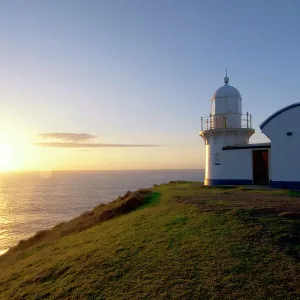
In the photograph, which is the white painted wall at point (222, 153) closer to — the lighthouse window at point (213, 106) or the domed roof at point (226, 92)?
the lighthouse window at point (213, 106)

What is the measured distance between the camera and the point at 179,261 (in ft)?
30.8

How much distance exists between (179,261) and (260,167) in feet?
62.8

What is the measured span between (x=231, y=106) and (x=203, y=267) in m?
22.3

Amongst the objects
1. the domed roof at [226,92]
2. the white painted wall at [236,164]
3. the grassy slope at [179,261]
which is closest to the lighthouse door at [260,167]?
the white painted wall at [236,164]

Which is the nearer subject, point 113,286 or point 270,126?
point 113,286

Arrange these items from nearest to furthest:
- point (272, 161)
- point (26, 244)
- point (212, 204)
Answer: point (212, 204) → point (26, 244) → point (272, 161)

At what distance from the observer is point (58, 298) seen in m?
8.84

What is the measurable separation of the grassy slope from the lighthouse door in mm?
12169

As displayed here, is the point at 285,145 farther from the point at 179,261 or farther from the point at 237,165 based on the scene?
the point at 179,261

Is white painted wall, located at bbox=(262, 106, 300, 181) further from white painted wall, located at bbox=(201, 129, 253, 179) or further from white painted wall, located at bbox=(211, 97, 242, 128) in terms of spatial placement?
white painted wall, located at bbox=(211, 97, 242, 128)

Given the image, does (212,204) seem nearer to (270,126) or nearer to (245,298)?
(245,298)

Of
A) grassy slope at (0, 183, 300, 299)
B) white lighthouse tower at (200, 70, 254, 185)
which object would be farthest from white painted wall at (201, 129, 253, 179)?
grassy slope at (0, 183, 300, 299)

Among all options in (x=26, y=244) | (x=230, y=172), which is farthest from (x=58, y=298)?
(x=230, y=172)

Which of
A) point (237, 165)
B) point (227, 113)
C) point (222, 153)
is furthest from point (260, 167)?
point (227, 113)
